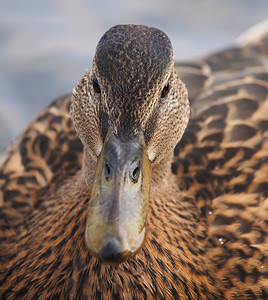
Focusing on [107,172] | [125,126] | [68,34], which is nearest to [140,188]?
[107,172]

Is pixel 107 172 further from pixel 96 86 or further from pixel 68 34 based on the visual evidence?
pixel 68 34

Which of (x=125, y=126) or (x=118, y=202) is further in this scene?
(x=125, y=126)

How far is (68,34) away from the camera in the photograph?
6742 mm

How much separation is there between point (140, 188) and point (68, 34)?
4.40 m

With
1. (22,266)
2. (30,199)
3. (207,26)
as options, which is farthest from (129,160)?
(207,26)

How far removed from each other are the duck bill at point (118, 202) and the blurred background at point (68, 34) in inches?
142

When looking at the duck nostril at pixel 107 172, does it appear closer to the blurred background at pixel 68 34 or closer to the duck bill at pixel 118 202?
the duck bill at pixel 118 202

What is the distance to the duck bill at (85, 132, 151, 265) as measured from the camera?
8.05ft

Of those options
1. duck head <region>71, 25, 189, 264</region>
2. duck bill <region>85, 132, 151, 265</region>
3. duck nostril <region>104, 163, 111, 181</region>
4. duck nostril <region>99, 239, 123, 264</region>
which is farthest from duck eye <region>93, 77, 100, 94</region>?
duck nostril <region>99, 239, 123, 264</region>

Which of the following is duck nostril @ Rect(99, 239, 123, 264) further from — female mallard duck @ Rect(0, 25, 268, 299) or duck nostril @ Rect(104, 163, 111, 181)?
duck nostril @ Rect(104, 163, 111, 181)

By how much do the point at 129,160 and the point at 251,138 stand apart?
1.34m

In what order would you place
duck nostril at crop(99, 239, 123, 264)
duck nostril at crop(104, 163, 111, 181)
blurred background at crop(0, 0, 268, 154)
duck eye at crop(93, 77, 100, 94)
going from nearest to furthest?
duck nostril at crop(99, 239, 123, 264), duck nostril at crop(104, 163, 111, 181), duck eye at crop(93, 77, 100, 94), blurred background at crop(0, 0, 268, 154)

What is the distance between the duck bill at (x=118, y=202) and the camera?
245 centimetres

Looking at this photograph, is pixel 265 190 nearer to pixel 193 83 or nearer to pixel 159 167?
pixel 159 167
